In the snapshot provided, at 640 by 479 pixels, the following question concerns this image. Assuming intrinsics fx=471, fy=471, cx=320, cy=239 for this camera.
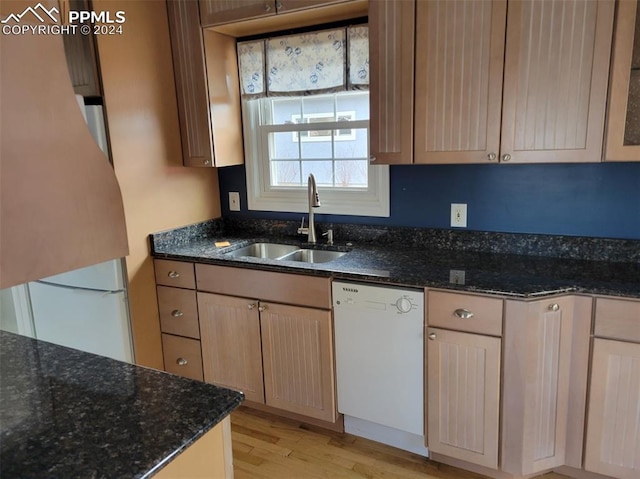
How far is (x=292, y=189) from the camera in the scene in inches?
112

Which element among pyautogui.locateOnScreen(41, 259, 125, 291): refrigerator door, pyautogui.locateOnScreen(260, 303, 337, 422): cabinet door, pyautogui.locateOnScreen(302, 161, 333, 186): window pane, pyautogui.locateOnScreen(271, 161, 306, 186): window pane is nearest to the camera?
pyautogui.locateOnScreen(260, 303, 337, 422): cabinet door

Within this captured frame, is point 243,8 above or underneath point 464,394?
above

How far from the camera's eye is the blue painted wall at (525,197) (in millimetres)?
2064

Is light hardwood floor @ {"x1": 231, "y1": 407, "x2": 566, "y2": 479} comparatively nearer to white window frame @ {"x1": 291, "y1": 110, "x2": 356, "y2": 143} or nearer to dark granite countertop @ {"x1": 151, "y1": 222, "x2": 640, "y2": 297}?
dark granite countertop @ {"x1": 151, "y1": 222, "x2": 640, "y2": 297}

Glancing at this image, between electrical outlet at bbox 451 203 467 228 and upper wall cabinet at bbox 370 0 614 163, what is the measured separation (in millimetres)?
385

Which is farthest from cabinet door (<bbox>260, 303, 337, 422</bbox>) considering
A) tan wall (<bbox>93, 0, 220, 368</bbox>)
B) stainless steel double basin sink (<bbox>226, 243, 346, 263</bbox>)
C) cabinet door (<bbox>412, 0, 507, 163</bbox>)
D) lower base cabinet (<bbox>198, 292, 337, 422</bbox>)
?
cabinet door (<bbox>412, 0, 507, 163</bbox>)

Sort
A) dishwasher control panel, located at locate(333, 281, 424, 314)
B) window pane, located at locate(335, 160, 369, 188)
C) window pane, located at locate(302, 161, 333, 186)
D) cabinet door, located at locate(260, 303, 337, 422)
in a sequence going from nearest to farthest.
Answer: dishwasher control panel, located at locate(333, 281, 424, 314) < cabinet door, located at locate(260, 303, 337, 422) < window pane, located at locate(335, 160, 369, 188) < window pane, located at locate(302, 161, 333, 186)

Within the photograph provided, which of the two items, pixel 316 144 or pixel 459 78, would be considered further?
pixel 316 144

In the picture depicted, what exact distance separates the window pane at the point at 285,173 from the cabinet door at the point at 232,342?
85 centimetres

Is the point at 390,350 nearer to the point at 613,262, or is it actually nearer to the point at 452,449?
the point at 452,449

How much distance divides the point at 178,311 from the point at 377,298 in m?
1.18

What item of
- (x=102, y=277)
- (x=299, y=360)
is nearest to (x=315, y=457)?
(x=299, y=360)

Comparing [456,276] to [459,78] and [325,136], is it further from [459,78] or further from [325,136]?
[325,136]

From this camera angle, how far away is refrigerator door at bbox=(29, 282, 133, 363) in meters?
2.49
